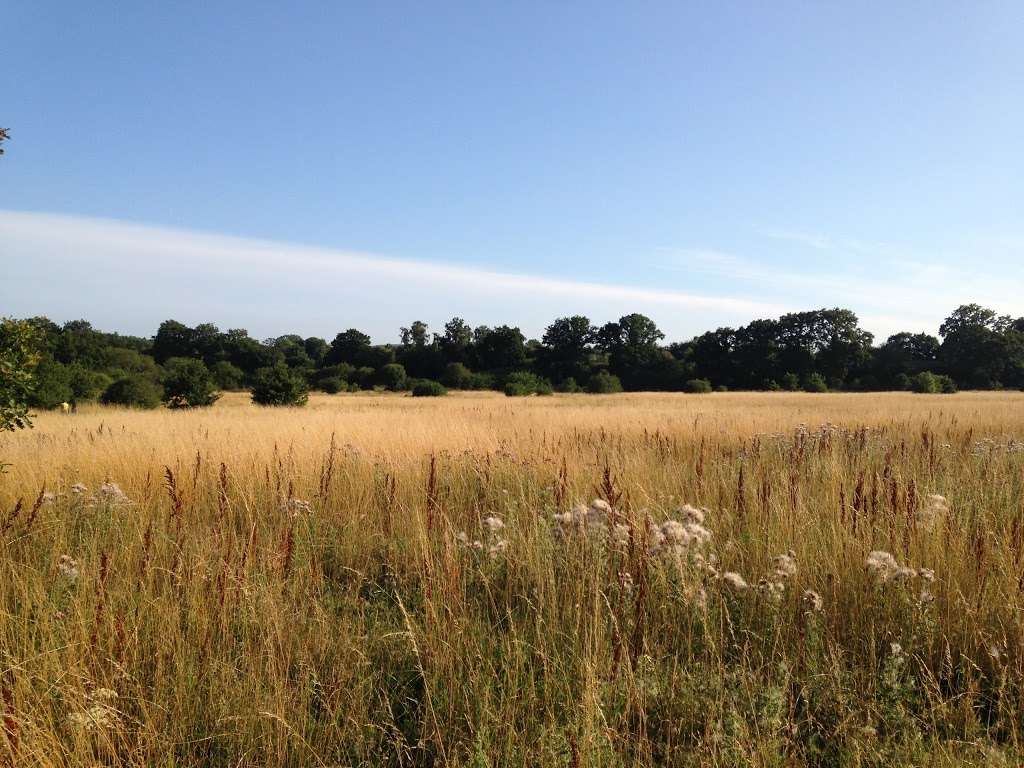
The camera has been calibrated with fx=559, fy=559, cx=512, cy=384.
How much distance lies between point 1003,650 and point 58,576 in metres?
4.93

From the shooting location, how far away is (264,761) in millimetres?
2020

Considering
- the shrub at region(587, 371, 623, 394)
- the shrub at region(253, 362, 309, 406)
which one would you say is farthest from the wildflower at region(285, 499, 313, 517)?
the shrub at region(587, 371, 623, 394)

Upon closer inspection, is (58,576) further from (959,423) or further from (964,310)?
(964,310)

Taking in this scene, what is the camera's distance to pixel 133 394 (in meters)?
23.0

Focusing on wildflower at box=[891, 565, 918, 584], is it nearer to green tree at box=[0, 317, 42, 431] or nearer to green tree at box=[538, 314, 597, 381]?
green tree at box=[0, 317, 42, 431]

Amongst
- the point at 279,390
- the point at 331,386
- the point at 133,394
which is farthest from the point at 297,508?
the point at 331,386

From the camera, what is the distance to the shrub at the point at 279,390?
23531mm

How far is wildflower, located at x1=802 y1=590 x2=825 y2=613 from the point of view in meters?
2.69

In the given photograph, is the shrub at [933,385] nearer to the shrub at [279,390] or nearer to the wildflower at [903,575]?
the shrub at [279,390]

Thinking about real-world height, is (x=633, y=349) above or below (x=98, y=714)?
above

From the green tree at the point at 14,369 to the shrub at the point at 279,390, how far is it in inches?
726

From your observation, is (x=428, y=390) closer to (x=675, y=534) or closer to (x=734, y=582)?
(x=675, y=534)

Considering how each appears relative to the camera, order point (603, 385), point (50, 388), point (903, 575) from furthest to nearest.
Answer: point (603, 385) → point (50, 388) → point (903, 575)

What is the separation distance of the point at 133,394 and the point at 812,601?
86.9 ft
